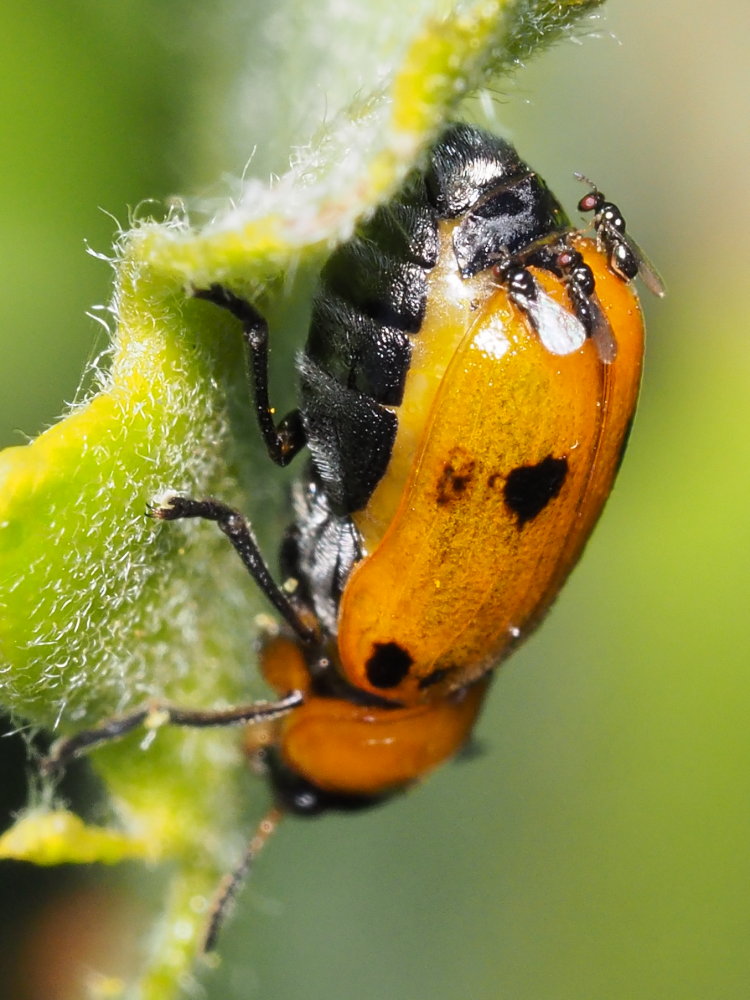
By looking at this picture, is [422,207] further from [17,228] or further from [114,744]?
[114,744]

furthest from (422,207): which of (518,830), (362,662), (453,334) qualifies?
(518,830)

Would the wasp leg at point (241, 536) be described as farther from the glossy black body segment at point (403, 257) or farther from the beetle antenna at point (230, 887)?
the beetle antenna at point (230, 887)

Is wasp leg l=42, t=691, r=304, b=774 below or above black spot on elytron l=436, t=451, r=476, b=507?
below

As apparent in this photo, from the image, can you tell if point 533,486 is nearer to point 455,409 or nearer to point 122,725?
point 455,409

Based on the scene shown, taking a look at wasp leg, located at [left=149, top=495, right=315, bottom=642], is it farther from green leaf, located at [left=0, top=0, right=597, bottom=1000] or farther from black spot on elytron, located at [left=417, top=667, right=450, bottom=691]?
black spot on elytron, located at [left=417, top=667, right=450, bottom=691]

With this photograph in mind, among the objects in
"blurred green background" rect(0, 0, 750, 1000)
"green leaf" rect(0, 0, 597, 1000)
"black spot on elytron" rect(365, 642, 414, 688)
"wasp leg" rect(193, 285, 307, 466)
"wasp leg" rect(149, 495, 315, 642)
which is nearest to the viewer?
"green leaf" rect(0, 0, 597, 1000)

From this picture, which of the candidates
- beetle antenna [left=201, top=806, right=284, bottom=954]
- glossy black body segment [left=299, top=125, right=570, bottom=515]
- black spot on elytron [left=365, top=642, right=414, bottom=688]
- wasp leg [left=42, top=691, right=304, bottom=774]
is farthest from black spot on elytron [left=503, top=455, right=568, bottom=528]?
beetle antenna [left=201, top=806, right=284, bottom=954]

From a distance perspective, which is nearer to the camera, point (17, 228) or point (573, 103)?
point (17, 228)
